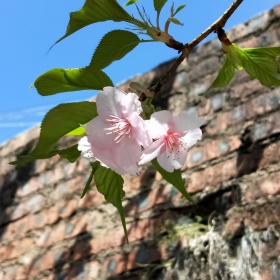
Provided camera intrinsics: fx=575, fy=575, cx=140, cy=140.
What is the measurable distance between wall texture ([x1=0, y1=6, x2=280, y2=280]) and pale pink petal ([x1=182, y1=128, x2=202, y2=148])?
75 cm

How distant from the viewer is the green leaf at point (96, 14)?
0.70m

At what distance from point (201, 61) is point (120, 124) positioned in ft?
4.68

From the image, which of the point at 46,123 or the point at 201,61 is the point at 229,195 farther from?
the point at 46,123

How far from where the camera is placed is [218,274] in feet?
5.01

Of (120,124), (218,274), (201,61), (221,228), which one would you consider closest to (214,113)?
(201,61)

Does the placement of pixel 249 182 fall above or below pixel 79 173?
below

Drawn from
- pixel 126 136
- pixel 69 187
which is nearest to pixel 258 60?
pixel 126 136

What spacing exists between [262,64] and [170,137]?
16cm

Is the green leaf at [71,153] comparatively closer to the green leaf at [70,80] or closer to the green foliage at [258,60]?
the green leaf at [70,80]

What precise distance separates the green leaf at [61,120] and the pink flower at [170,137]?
76mm

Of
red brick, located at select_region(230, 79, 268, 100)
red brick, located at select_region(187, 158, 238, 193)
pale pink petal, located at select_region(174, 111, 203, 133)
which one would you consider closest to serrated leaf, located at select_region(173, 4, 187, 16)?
pale pink petal, located at select_region(174, 111, 203, 133)

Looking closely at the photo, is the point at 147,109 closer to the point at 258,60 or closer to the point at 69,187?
the point at 258,60

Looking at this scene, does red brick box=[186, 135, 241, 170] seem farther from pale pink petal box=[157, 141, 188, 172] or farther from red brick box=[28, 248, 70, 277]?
pale pink petal box=[157, 141, 188, 172]

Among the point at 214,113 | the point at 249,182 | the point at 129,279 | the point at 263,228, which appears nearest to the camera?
the point at 263,228
